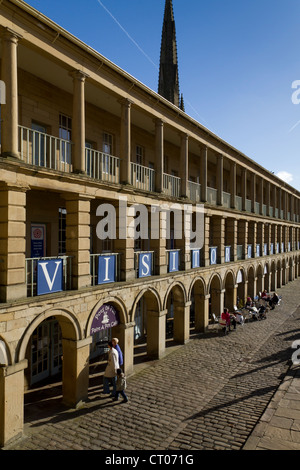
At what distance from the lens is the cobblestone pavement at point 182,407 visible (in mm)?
8578

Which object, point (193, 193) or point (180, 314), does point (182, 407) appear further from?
point (193, 193)

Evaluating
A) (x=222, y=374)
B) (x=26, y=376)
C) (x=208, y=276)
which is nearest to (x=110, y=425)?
(x=26, y=376)

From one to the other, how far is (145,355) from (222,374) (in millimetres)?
4020

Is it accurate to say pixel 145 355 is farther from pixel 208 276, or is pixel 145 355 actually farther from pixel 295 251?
pixel 295 251

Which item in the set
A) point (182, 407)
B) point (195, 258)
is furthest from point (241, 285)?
point (182, 407)

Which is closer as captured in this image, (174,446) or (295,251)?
(174,446)

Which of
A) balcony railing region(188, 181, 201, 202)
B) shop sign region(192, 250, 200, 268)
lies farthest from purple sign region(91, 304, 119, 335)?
balcony railing region(188, 181, 201, 202)

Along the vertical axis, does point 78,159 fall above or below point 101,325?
above

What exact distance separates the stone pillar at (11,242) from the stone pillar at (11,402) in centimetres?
179

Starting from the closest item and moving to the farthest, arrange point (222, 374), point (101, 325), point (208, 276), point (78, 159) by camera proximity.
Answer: point (78, 159)
point (101, 325)
point (222, 374)
point (208, 276)

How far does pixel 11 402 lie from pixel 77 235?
4.94 meters

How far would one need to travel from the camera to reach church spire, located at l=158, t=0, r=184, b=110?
4453 cm

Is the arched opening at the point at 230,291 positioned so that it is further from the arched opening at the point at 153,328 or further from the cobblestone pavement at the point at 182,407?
the arched opening at the point at 153,328

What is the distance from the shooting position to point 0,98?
8742mm
